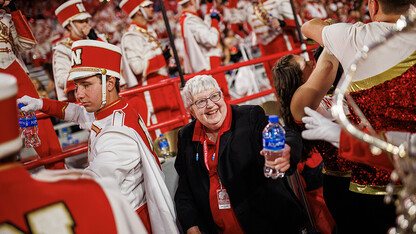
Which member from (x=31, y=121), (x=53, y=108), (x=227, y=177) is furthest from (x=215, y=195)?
(x=31, y=121)

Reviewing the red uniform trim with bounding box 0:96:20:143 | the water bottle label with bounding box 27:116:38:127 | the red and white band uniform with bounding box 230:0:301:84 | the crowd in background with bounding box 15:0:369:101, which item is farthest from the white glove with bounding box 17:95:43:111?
the crowd in background with bounding box 15:0:369:101

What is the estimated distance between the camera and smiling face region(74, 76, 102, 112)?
8.76 feet

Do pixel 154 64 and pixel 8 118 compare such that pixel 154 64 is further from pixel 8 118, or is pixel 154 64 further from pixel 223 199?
pixel 8 118

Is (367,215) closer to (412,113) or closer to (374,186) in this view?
(374,186)

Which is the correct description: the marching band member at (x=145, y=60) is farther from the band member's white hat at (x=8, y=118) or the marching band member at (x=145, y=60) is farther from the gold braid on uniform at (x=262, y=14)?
the band member's white hat at (x=8, y=118)

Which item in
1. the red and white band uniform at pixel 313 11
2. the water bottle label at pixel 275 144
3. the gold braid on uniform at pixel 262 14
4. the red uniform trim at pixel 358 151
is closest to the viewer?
the red uniform trim at pixel 358 151

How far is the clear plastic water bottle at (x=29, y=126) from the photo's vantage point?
10.5 feet

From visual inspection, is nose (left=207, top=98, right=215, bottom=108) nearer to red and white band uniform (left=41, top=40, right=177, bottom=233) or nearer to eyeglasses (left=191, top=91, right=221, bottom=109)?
eyeglasses (left=191, top=91, right=221, bottom=109)

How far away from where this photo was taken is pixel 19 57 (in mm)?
3740

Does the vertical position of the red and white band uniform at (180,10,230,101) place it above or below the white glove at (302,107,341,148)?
above

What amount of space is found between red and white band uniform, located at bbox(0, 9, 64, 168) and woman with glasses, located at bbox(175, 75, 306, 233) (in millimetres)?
1786

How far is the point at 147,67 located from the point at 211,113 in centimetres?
306

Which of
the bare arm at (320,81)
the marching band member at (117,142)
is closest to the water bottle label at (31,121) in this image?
the marching band member at (117,142)

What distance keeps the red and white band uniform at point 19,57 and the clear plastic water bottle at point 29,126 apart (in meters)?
0.16
